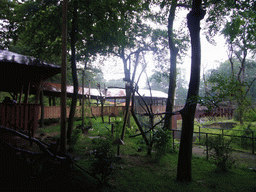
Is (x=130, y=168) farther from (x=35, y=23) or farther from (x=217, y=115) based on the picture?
(x=217, y=115)

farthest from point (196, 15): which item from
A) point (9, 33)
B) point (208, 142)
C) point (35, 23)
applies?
point (9, 33)

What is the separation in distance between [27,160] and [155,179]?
4154mm

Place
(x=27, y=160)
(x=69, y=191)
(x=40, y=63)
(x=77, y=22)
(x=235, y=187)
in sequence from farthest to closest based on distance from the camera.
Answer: (x=77, y=22), (x=40, y=63), (x=235, y=187), (x=69, y=191), (x=27, y=160)

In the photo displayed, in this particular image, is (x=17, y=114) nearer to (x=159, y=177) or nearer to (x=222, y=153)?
(x=159, y=177)

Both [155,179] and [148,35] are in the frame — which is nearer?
[155,179]

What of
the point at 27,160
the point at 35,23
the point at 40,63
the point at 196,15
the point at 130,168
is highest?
the point at 35,23

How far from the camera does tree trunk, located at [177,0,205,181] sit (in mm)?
5109

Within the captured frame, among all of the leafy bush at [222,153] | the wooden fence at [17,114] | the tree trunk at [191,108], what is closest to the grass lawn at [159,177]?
the leafy bush at [222,153]

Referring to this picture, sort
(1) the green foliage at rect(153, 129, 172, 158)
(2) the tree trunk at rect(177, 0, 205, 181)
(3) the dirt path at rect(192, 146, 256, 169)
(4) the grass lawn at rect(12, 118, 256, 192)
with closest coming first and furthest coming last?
(4) the grass lawn at rect(12, 118, 256, 192) < (2) the tree trunk at rect(177, 0, 205, 181) < (3) the dirt path at rect(192, 146, 256, 169) < (1) the green foliage at rect(153, 129, 172, 158)

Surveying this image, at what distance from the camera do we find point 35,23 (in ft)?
29.2

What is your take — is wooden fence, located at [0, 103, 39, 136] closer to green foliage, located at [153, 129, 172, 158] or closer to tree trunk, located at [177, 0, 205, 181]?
green foliage, located at [153, 129, 172, 158]

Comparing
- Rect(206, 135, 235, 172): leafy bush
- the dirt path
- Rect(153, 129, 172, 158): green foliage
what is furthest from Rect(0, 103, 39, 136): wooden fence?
the dirt path

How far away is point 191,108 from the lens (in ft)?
16.7

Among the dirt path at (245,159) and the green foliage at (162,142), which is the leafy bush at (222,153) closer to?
the dirt path at (245,159)
